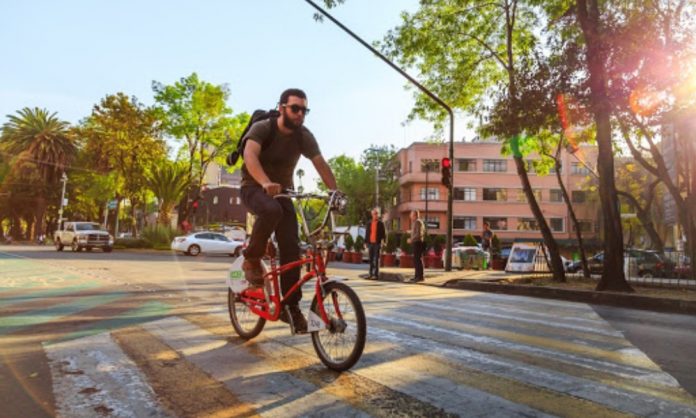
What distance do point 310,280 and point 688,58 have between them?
56.3ft

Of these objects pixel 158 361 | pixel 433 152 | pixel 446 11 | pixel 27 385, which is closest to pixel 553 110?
pixel 446 11

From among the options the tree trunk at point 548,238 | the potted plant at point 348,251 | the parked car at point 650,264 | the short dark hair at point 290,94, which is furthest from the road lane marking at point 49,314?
the potted plant at point 348,251

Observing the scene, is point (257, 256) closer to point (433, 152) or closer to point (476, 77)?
point (476, 77)

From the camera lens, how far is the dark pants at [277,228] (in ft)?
13.6

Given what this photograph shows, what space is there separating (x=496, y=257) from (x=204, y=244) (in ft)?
54.2

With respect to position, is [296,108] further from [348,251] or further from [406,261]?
[348,251]

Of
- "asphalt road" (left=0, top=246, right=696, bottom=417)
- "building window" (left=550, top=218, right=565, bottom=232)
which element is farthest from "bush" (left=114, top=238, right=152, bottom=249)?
"building window" (left=550, top=218, right=565, bottom=232)

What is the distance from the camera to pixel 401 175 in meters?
65.9

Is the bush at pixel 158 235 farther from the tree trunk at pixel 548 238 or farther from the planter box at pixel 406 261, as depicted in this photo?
the tree trunk at pixel 548 238

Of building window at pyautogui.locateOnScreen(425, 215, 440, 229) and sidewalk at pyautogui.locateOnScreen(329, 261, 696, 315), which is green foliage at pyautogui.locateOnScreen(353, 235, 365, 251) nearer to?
sidewalk at pyautogui.locateOnScreen(329, 261, 696, 315)

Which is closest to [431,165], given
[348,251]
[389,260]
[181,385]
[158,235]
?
[348,251]

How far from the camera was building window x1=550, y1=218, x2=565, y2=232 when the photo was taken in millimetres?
59938

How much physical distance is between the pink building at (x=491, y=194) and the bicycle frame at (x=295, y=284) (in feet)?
184

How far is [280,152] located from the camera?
442 centimetres
